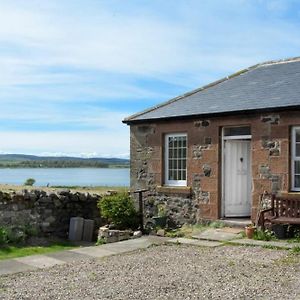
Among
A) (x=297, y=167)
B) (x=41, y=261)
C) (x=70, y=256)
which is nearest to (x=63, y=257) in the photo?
(x=70, y=256)

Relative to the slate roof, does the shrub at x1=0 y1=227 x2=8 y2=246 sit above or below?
below

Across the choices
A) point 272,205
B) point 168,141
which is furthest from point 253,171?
point 168,141

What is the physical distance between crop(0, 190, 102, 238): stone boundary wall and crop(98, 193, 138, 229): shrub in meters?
1.61

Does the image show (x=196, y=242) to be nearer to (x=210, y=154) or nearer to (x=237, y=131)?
(x=210, y=154)

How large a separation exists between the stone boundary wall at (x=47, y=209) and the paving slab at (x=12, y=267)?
425 cm

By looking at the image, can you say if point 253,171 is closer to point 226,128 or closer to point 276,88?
point 226,128

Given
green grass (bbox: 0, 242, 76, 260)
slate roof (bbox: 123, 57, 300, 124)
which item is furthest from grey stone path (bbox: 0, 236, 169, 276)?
slate roof (bbox: 123, 57, 300, 124)

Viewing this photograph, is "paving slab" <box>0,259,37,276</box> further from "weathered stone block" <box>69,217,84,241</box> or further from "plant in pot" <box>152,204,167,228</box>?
"weathered stone block" <box>69,217,84,241</box>

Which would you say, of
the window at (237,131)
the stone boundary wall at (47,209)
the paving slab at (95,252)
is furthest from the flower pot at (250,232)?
the stone boundary wall at (47,209)

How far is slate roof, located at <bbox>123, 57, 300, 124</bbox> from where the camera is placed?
12.1 metres

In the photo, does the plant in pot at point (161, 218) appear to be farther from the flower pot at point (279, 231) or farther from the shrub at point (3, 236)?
the shrub at point (3, 236)

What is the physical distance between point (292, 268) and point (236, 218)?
197 inches

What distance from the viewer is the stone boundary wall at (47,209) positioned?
13.2 m

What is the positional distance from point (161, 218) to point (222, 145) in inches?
103
